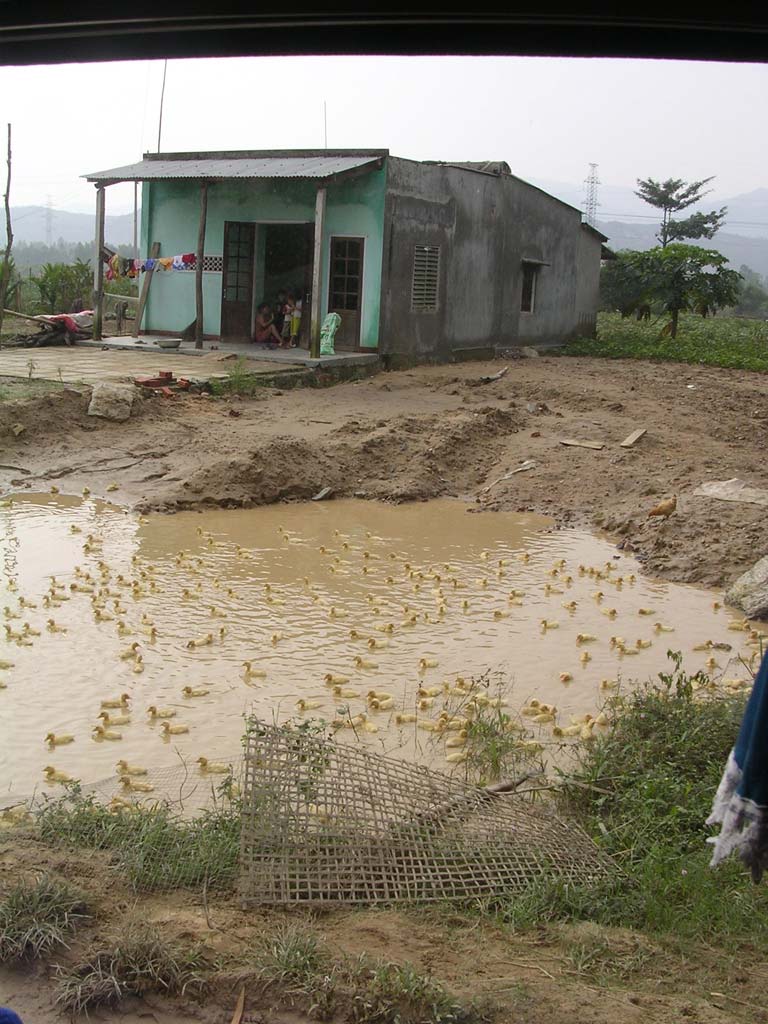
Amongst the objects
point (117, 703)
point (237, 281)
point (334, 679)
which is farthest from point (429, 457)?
point (237, 281)

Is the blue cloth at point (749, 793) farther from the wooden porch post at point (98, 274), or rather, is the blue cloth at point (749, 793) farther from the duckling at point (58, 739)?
the wooden porch post at point (98, 274)

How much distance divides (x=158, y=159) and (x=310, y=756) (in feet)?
60.5

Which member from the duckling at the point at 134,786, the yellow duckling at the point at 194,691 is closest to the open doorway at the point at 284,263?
the yellow duckling at the point at 194,691

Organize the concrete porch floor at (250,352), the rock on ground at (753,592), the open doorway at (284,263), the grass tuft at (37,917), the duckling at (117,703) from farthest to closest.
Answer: the open doorway at (284,263)
the concrete porch floor at (250,352)
the rock on ground at (753,592)
the duckling at (117,703)
the grass tuft at (37,917)

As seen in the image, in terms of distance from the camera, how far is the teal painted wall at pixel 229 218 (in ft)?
62.3

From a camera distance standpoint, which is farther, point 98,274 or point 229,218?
point 229,218

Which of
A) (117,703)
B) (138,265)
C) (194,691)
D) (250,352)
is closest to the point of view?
(117,703)

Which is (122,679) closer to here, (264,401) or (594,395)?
(264,401)

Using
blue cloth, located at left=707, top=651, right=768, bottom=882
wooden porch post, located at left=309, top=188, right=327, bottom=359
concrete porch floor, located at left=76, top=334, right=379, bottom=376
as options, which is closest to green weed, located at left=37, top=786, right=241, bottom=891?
blue cloth, located at left=707, top=651, right=768, bottom=882

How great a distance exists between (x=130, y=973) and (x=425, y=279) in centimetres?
1821

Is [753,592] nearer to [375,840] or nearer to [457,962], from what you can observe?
[375,840]

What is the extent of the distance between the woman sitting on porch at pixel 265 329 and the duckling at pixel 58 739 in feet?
48.6

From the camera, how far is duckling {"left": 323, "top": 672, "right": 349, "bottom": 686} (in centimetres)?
671

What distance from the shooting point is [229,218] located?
2014cm
